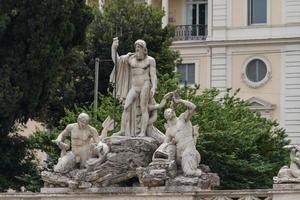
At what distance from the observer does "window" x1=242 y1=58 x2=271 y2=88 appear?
257 ft

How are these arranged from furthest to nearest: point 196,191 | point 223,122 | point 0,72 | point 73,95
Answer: point 73,95 → point 223,122 → point 0,72 → point 196,191

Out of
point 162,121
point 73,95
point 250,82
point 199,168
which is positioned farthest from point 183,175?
point 250,82

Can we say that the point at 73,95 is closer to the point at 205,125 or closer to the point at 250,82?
the point at 205,125

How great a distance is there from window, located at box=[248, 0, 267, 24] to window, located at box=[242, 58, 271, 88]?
2.14 meters

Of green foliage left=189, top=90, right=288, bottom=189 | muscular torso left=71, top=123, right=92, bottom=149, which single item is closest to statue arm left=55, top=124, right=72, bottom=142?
muscular torso left=71, top=123, right=92, bottom=149

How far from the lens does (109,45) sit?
65125mm

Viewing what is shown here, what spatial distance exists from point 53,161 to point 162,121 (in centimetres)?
442

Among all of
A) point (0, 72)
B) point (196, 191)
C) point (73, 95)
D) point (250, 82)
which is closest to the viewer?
point (196, 191)

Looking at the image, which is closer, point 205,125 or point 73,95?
point 205,125

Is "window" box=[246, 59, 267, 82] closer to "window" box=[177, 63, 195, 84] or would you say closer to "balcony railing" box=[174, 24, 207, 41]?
"window" box=[177, 63, 195, 84]

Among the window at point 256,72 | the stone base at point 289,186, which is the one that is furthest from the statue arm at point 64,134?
the window at point 256,72

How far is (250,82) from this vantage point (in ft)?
258

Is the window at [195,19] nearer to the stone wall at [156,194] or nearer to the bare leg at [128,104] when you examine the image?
the bare leg at [128,104]

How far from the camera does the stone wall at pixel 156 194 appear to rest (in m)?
38.8
